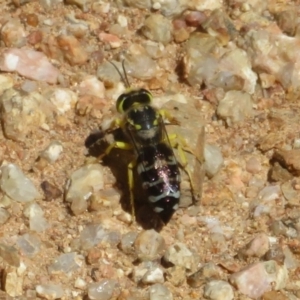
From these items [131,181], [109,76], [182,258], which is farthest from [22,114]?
[182,258]

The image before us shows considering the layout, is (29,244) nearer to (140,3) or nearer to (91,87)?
(91,87)

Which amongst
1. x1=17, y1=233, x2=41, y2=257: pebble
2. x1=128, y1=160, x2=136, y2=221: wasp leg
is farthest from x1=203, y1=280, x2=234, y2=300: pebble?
x1=17, y1=233, x2=41, y2=257: pebble

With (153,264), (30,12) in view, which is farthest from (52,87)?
(153,264)

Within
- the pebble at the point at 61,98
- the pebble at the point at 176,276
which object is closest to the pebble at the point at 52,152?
the pebble at the point at 61,98

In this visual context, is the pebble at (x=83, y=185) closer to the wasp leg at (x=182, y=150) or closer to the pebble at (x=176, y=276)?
the wasp leg at (x=182, y=150)

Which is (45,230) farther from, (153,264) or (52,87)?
(52,87)

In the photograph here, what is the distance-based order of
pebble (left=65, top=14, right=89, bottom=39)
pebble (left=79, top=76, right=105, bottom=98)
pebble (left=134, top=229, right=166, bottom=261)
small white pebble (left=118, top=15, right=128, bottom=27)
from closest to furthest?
pebble (left=134, top=229, right=166, bottom=261) → pebble (left=79, top=76, right=105, bottom=98) → pebble (left=65, top=14, right=89, bottom=39) → small white pebble (left=118, top=15, right=128, bottom=27)

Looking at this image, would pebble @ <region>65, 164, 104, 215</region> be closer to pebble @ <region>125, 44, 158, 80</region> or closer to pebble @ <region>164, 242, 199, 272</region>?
pebble @ <region>164, 242, 199, 272</region>
